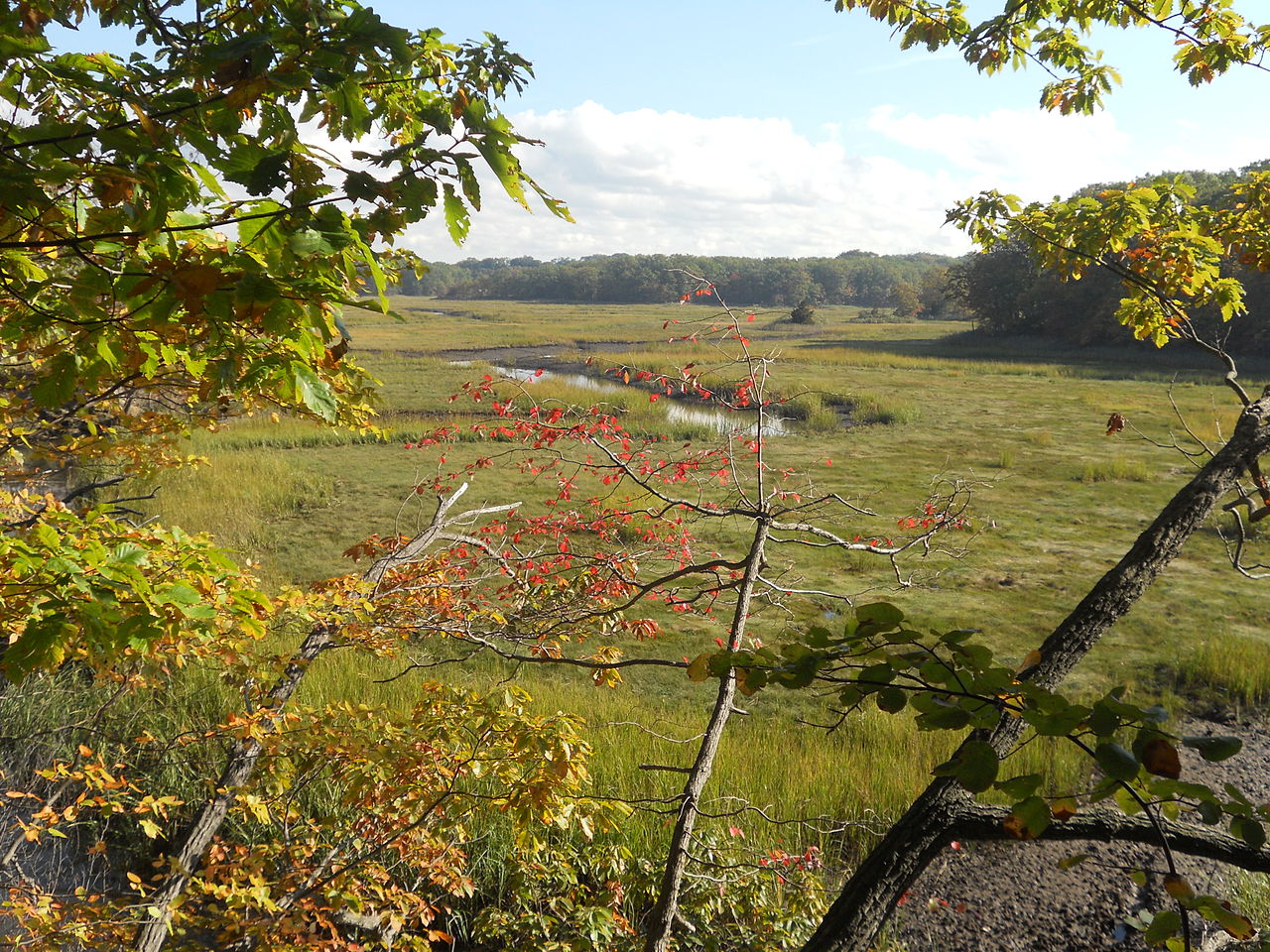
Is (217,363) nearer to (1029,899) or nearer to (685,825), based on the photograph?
(685,825)

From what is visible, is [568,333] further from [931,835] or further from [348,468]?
[931,835]

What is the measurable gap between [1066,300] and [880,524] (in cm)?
2902

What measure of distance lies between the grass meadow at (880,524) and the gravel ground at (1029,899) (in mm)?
482

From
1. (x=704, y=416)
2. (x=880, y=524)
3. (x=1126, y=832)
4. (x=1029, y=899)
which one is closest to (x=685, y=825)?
(x=1126, y=832)

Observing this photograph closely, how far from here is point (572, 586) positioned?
160 inches

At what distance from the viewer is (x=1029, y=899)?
4.25m

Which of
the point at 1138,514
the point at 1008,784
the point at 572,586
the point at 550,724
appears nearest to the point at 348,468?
the point at 572,586

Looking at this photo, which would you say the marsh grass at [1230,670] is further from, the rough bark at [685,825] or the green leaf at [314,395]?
the green leaf at [314,395]

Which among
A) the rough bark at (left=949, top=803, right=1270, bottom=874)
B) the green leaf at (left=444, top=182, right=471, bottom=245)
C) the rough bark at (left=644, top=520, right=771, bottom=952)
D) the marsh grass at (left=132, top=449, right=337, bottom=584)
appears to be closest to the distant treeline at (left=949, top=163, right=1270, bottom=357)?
the marsh grass at (left=132, top=449, right=337, bottom=584)

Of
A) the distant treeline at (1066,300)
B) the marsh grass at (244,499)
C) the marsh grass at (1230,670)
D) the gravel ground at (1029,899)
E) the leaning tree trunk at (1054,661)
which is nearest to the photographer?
the leaning tree trunk at (1054,661)

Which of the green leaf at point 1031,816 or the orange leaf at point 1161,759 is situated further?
the green leaf at point 1031,816

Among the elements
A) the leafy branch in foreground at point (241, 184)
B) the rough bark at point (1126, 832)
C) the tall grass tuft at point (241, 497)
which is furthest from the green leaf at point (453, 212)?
the tall grass tuft at point (241, 497)

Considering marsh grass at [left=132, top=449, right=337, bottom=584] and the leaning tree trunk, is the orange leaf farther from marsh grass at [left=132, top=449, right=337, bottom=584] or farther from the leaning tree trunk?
marsh grass at [left=132, top=449, right=337, bottom=584]

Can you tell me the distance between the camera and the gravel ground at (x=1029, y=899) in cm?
397
